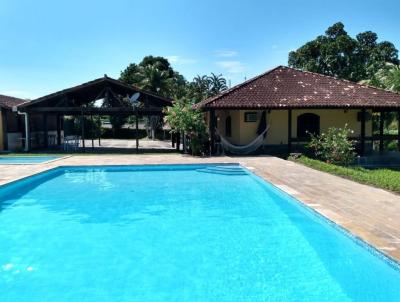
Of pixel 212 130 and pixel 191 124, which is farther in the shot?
pixel 212 130

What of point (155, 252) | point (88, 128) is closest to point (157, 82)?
point (88, 128)

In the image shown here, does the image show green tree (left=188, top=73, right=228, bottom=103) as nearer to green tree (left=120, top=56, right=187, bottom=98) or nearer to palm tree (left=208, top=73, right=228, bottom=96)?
palm tree (left=208, top=73, right=228, bottom=96)

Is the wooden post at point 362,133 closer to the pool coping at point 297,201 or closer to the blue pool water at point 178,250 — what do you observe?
the pool coping at point 297,201

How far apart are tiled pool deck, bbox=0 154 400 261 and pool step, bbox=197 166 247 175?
0.38 metres

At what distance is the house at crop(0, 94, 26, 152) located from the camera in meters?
21.2

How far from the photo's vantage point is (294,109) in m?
18.8

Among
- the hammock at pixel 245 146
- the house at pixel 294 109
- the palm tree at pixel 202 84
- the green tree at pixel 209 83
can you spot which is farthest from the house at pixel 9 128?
the green tree at pixel 209 83

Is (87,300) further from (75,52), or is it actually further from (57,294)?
(75,52)

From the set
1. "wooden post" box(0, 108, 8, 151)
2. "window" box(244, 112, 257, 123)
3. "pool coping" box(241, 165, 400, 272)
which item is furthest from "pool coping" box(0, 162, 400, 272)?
"wooden post" box(0, 108, 8, 151)

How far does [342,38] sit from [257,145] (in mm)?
30317

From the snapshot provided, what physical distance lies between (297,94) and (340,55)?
91.3 ft

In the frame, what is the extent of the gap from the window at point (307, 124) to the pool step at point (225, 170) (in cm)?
639

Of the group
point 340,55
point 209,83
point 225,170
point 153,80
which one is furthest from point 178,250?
point 209,83

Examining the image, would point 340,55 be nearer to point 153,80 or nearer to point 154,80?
point 154,80
